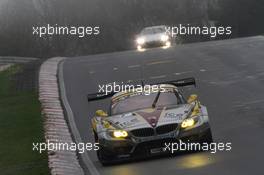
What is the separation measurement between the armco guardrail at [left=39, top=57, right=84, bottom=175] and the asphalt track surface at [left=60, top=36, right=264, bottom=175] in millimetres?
460

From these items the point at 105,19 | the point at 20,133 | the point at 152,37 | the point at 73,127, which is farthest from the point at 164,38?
the point at 20,133

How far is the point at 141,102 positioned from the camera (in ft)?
49.4

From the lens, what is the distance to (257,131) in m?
16.0

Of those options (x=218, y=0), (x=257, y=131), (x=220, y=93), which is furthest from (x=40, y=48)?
(x=257, y=131)

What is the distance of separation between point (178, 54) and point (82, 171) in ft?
75.2

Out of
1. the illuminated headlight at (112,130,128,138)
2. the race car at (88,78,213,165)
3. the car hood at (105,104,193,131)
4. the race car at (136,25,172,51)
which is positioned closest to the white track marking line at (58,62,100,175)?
the race car at (88,78,213,165)

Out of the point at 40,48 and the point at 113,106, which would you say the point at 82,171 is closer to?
the point at 113,106

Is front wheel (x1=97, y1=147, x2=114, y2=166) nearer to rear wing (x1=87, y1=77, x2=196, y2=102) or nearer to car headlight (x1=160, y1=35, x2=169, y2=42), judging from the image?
rear wing (x1=87, y1=77, x2=196, y2=102)

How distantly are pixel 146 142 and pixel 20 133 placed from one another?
234 inches

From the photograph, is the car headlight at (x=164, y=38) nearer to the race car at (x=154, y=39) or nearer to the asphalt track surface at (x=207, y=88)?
the race car at (x=154, y=39)

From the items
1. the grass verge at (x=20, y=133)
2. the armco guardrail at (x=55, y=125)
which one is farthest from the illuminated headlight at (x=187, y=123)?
the grass verge at (x=20, y=133)

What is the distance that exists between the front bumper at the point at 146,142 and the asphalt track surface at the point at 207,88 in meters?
0.23

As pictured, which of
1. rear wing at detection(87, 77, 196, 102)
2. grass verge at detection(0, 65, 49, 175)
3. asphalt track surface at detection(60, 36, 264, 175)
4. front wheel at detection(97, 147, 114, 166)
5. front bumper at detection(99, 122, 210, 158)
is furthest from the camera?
rear wing at detection(87, 77, 196, 102)

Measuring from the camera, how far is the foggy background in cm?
6962
